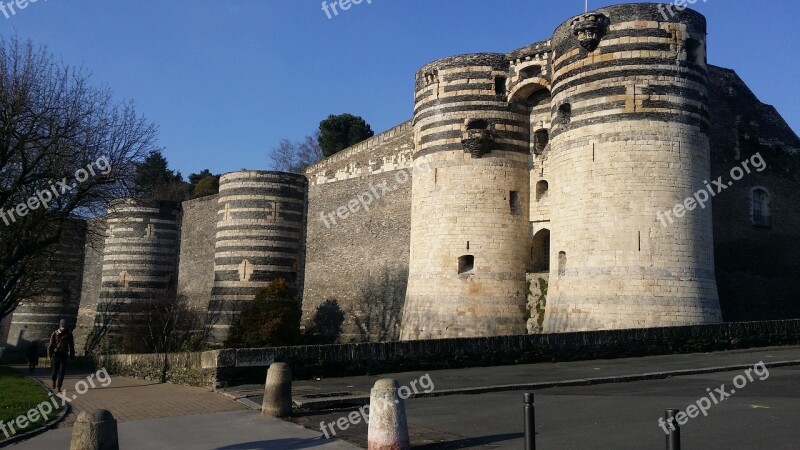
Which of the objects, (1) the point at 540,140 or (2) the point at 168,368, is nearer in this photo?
(2) the point at 168,368

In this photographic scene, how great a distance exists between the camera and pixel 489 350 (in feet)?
45.9

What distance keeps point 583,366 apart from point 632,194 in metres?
5.53

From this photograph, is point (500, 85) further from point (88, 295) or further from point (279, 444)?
point (88, 295)

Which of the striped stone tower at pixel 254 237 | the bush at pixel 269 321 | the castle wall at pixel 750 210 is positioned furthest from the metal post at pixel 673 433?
the striped stone tower at pixel 254 237

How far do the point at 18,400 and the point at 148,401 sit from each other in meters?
2.10

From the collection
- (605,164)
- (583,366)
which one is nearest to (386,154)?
(605,164)

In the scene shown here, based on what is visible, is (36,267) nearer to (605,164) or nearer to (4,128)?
(4,128)

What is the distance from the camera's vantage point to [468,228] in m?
21.2

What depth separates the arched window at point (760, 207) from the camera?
22734 mm

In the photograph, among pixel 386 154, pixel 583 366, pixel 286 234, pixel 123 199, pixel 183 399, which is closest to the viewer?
pixel 183 399

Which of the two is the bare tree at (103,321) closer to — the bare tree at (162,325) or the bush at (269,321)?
the bare tree at (162,325)

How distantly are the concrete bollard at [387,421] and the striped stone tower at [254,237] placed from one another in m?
23.0

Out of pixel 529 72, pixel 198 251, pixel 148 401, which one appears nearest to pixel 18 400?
pixel 148 401

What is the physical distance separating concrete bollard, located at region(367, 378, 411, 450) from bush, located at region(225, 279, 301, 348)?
20.1m
